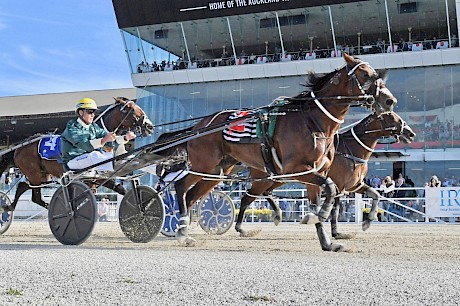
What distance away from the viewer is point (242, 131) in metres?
8.98

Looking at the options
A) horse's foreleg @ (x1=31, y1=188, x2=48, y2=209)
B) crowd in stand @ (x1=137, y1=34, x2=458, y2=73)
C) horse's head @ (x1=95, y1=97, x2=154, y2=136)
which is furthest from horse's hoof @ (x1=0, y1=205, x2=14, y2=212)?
crowd in stand @ (x1=137, y1=34, x2=458, y2=73)

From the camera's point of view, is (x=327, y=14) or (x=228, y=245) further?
(x=327, y=14)

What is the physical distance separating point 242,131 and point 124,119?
115 inches

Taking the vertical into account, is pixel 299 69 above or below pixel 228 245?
above

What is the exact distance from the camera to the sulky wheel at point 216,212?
40.5ft

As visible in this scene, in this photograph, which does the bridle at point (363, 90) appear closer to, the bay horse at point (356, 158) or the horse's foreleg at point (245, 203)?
the bay horse at point (356, 158)

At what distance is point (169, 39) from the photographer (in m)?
35.8

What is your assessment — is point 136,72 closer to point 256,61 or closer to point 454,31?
point 256,61

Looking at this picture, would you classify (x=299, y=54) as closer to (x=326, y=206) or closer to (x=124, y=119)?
(x=124, y=119)

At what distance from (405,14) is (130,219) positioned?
81.2 ft

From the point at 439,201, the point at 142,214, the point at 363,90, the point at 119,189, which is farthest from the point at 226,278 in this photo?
the point at 439,201

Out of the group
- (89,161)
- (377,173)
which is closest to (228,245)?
(89,161)

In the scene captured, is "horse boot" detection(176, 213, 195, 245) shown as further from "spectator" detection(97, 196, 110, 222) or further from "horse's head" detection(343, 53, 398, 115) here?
"spectator" detection(97, 196, 110, 222)

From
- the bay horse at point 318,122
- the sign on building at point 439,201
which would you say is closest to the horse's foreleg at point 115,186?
the bay horse at point 318,122
